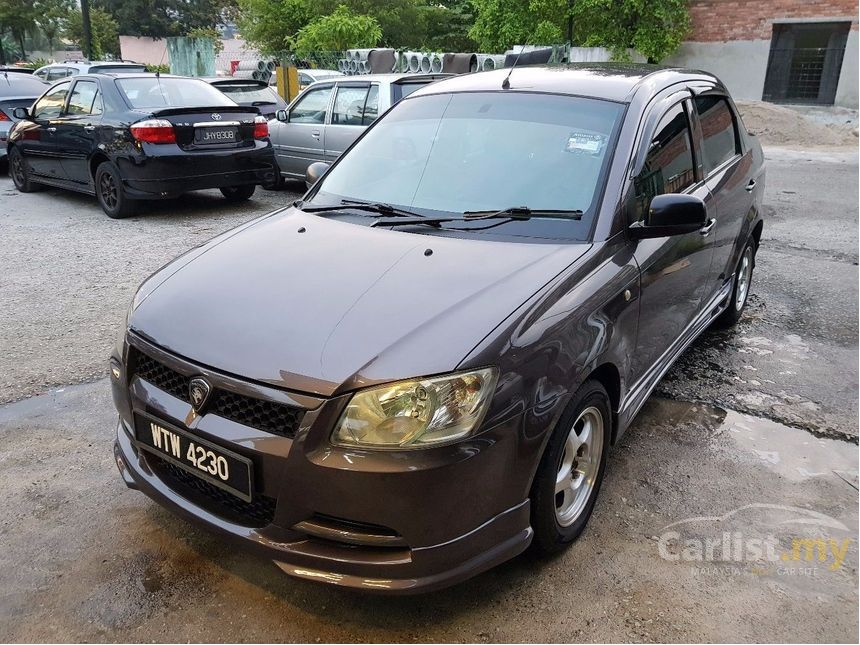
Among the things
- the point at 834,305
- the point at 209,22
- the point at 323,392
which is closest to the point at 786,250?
the point at 834,305

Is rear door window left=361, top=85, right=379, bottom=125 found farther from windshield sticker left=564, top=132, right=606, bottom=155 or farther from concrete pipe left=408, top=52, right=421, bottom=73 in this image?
concrete pipe left=408, top=52, right=421, bottom=73

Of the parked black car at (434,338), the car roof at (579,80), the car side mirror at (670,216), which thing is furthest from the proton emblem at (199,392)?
the car roof at (579,80)

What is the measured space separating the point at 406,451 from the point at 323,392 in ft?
0.97

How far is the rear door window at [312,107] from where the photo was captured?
30.2ft

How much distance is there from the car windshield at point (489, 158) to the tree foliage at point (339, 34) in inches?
872

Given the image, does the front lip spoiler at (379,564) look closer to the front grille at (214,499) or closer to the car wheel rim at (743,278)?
the front grille at (214,499)

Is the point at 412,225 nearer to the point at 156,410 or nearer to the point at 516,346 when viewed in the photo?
the point at 516,346

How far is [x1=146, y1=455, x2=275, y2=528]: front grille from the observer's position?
7.29 feet

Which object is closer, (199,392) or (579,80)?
(199,392)

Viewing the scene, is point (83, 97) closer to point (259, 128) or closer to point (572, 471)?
point (259, 128)

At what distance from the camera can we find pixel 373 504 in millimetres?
2043

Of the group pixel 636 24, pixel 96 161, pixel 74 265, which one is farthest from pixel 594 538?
pixel 636 24

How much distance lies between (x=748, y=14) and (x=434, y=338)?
21307 mm

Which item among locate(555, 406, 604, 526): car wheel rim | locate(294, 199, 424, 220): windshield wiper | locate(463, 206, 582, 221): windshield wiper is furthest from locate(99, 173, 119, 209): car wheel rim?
locate(555, 406, 604, 526): car wheel rim
